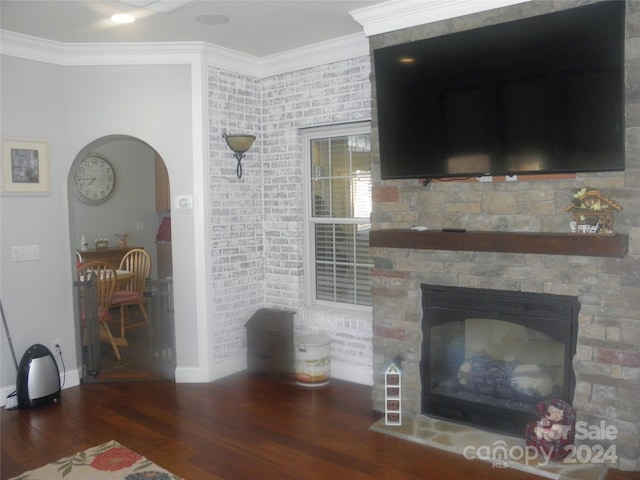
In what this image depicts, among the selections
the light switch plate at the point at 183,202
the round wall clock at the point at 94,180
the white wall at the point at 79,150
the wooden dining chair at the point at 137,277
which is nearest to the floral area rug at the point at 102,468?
the white wall at the point at 79,150

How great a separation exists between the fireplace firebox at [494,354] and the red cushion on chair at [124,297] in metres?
3.25

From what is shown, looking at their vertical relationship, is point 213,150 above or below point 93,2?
below

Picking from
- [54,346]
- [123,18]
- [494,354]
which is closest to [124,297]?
[54,346]

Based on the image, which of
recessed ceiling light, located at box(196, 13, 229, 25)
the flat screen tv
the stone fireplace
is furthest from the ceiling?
the flat screen tv

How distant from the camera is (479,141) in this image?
3.01 m

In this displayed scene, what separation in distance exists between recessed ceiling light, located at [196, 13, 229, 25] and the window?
118 centimetres

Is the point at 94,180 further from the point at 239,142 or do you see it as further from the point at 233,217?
the point at 239,142

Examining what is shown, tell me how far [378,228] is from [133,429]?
78.9 inches

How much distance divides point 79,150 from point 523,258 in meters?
3.25

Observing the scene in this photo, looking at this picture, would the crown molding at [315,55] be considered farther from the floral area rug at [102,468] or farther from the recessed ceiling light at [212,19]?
the floral area rug at [102,468]

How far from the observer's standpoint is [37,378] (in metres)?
3.78

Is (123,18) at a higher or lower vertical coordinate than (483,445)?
higher

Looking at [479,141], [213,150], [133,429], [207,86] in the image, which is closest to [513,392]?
[479,141]

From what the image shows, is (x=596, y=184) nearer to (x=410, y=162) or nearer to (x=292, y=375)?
(x=410, y=162)
